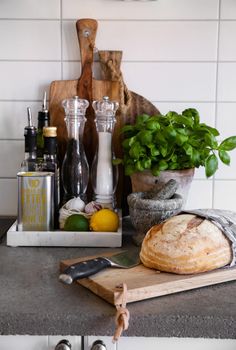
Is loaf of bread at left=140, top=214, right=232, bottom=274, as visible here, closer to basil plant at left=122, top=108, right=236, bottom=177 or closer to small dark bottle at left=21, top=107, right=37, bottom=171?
basil plant at left=122, top=108, right=236, bottom=177

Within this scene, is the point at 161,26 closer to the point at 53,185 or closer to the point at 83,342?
the point at 53,185

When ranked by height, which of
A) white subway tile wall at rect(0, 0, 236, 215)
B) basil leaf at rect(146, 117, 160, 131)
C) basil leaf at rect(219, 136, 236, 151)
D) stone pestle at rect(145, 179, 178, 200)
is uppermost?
white subway tile wall at rect(0, 0, 236, 215)

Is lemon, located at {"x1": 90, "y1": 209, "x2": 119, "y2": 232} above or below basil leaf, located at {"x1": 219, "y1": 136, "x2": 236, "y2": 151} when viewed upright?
below

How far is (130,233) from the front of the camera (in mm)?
1167

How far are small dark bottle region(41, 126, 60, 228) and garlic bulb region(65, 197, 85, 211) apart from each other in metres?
0.03

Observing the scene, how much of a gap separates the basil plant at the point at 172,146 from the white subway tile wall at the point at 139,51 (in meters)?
0.18

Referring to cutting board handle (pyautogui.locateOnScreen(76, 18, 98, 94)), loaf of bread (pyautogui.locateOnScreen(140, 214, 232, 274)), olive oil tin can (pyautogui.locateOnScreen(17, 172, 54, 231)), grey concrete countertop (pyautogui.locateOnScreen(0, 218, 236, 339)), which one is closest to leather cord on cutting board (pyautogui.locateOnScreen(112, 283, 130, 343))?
grey concrete countertop (pyautogui.locateOnScreen(0, 218, 236, 339))

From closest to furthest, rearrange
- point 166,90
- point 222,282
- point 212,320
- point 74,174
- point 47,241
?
point 212,320 → point 222,282 → point 47,241 → point 74,174 → point 166,90

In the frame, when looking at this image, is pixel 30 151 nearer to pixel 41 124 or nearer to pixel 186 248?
pixel 41 124

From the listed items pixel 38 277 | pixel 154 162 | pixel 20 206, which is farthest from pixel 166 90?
pixel 38 277

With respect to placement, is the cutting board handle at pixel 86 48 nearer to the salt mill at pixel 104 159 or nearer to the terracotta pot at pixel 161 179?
the salt mill at pixel 104 159

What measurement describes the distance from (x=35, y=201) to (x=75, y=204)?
10 centimetres

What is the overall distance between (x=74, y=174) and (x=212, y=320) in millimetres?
531

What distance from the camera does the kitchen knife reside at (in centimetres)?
78
